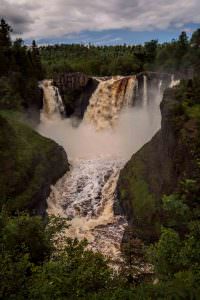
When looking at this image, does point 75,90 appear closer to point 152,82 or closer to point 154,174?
point 152,82

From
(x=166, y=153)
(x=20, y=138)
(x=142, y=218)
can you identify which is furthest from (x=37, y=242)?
(x=20, y=138)

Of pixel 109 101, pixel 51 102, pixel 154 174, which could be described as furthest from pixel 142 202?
pixel 51 102

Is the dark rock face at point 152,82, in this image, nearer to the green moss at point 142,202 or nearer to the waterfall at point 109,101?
the waterfall at point 109,101

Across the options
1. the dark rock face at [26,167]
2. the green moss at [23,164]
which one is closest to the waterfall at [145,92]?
the dark rock face at [26,167]

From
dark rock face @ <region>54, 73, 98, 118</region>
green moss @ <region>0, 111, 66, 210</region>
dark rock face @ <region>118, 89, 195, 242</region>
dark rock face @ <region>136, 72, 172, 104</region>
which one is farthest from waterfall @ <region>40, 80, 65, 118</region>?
dark rock face @ <region>118, 89, 195, 242</region>

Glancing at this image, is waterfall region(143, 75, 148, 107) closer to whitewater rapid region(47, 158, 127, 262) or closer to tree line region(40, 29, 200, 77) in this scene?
whitewater rapid region(47, 158, 127, 262)
